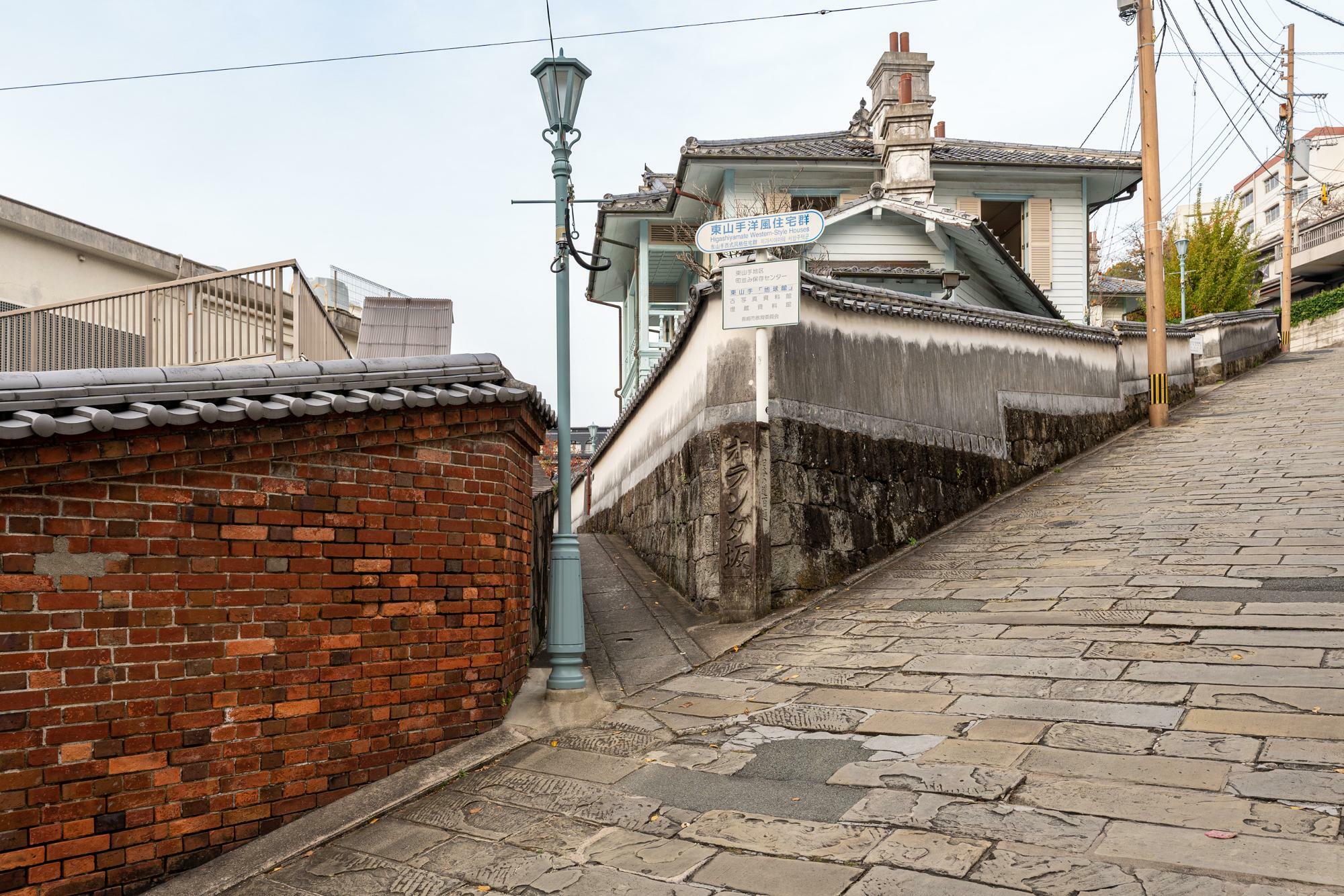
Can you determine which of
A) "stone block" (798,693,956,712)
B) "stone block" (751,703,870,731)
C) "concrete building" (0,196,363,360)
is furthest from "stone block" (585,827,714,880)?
"concrete building" (0,196,363,360)

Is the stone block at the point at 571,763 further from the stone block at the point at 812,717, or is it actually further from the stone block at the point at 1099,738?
the stone block at the point at 1099,738

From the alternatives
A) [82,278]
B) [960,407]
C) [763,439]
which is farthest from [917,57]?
[82,278]

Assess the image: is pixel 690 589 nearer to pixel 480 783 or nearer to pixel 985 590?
pixel 985 590

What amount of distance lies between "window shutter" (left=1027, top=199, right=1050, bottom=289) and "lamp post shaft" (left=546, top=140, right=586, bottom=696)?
53.2 ft

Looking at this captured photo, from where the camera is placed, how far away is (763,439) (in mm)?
8703

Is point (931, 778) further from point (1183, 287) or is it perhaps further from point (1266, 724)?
point (1183, 287)

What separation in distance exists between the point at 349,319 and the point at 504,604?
16709 millimetres

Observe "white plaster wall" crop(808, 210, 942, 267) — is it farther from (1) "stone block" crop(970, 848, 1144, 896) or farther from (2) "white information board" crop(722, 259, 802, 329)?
(1) "stone block" crop(970, 848, 1144, 896)

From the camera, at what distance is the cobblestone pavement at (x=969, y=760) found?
382cm

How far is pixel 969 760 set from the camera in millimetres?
4855

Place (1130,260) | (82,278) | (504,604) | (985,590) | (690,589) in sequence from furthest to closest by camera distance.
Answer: (1130,260) < (82,278) < (690,589) < (985,590) < (504,604)

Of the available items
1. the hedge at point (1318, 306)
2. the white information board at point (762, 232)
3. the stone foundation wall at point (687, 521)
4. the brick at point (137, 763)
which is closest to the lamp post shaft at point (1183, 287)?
the hedge at point (1318, 306)

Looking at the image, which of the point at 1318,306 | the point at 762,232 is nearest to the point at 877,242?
the point at 762,232

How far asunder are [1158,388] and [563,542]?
1322cm
